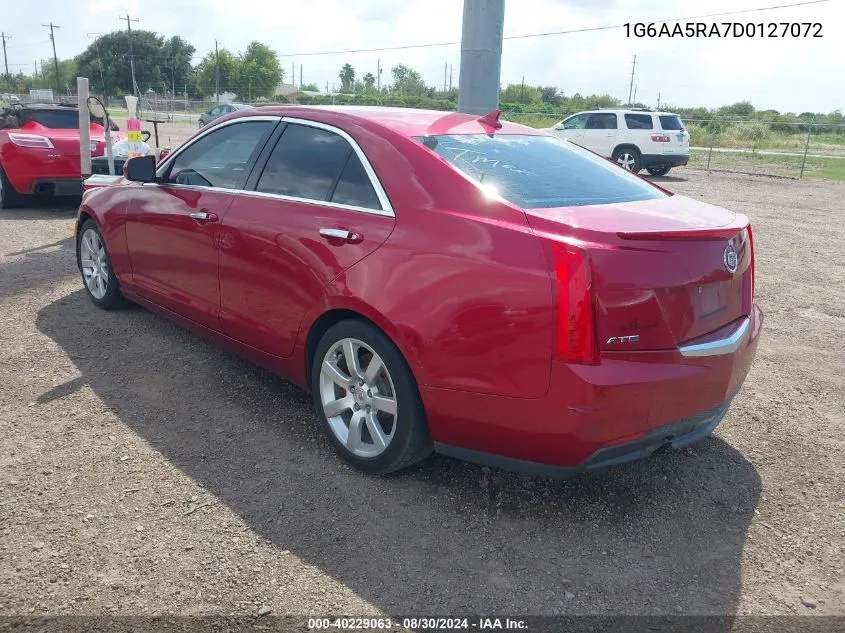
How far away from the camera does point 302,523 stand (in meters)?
2.99

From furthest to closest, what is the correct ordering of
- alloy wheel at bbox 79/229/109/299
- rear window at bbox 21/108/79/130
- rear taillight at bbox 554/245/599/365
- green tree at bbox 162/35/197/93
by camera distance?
1. green tree at bbox 162/35/197/93
2. rear window at bbox 21/108/79/130
3. alloy wheel at bbox 79/229/109/299
4. rear taillight at bbox 554/245/599/365

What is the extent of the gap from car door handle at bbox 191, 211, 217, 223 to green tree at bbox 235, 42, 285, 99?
86207 millimetres

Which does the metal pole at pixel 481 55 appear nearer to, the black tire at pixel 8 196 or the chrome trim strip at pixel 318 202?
the chrome trim strip at pixel 318 202

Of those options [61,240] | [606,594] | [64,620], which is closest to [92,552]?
[64,620]

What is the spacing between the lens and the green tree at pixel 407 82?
3666 inches

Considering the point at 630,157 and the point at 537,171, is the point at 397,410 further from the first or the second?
the point at 630,157

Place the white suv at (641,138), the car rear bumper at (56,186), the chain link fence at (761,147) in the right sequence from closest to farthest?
1. the car rear bumper at (56,186)
2. the white suv at (641,138)
3. the chain link fence at (761,147)

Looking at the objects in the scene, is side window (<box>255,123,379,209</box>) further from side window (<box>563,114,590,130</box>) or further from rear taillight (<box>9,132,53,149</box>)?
side window (<box>563,114,590,130</box>)

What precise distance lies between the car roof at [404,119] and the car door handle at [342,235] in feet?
1.77

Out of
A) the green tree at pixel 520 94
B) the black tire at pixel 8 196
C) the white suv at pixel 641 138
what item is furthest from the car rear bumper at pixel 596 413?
the green tree at pixel 520 94

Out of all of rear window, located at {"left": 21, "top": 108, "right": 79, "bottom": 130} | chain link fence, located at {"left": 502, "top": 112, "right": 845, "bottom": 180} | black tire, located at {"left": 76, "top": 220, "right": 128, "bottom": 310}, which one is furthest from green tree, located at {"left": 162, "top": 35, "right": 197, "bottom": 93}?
black tire, located at {"left": 76, "top": 220, "right": 128, "bottom": 310}

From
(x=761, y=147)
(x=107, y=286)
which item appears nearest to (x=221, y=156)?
(x=107, y=286)

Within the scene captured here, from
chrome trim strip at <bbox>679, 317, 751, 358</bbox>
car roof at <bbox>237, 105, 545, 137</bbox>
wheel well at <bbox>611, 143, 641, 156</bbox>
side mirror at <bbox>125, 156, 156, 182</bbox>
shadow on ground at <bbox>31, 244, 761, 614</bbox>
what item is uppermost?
car roof at <bbox>237, 105, 545, 137</bbox>

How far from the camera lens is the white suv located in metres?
19.7
